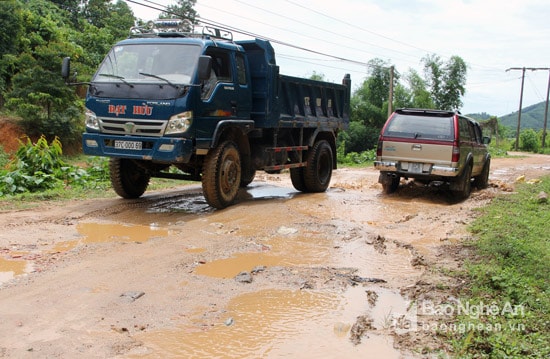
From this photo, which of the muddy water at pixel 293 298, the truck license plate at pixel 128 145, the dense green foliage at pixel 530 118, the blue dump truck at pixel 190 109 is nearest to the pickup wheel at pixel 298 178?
the blue dump truck at pixel 190 109

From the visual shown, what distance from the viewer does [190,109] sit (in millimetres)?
8109

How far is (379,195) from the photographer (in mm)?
11914

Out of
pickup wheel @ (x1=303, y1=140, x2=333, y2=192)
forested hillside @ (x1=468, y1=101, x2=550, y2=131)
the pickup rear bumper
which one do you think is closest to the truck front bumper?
pickup wheel @ (x1=303, y1=140, x2=333, y2=192)

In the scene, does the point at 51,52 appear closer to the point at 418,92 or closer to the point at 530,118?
the point at 418,92

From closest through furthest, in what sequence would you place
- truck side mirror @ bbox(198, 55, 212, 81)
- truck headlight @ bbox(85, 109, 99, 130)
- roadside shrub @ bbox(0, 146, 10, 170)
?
truck side mirror @ bbox(198, 55, 212, 81) < truck headlight @ bbox(85, 109, 99, 130) < roadside shrub @ bbox(0, 146, 10, 170)

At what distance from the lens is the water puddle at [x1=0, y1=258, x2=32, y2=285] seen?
5.38 metres

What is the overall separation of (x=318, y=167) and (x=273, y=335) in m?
8.03

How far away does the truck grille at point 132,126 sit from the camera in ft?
26.6

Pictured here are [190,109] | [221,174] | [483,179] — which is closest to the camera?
[190,109]

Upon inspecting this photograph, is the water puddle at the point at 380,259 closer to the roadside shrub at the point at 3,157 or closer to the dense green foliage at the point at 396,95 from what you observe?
the roadside shrub at the point at 3,157

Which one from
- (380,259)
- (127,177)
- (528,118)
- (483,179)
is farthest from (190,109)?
(528,118)

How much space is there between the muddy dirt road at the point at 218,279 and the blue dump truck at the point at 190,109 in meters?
0.72

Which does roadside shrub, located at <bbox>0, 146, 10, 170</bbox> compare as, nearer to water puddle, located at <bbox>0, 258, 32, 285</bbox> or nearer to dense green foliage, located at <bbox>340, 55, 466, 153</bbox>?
water puddle, located at <bbox>0, 258, 32, 285</bbox>

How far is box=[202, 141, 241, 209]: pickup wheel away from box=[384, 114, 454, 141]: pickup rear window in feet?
12.0
